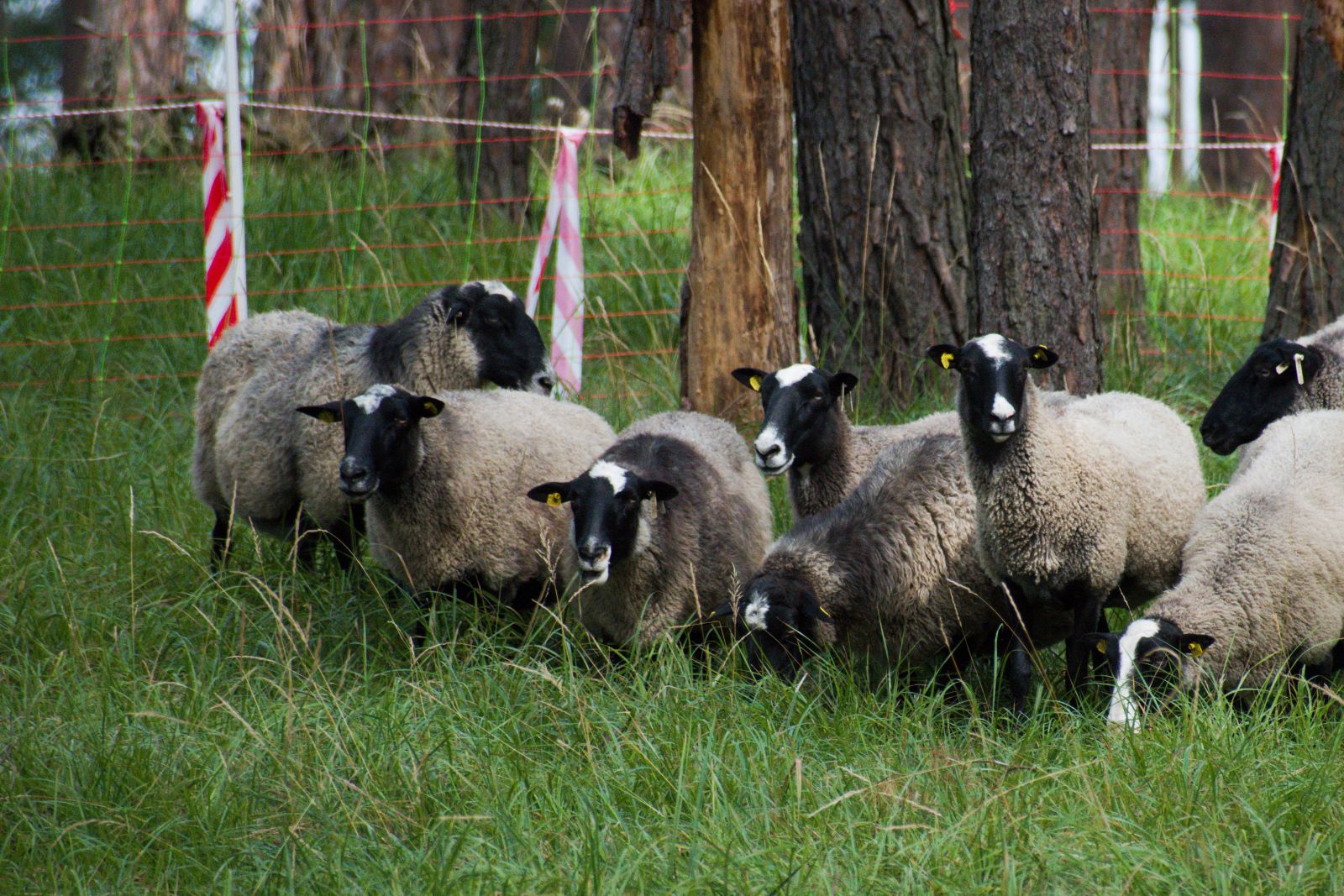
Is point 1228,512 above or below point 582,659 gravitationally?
above

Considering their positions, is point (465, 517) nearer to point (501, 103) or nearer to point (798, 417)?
point (798, 417)

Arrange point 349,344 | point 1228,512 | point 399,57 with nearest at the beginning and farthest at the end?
1. point 1228,512
2. point 349,344
3. point 399,57

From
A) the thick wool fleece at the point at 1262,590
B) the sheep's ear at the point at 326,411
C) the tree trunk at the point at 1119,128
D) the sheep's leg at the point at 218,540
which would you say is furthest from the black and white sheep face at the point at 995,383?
Answer: the tree trunk at the point at 1119,128

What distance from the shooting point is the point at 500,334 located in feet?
20.7

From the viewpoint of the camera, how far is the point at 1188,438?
5.38m

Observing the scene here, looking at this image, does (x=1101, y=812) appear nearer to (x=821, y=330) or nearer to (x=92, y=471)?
(x=821, y=330)

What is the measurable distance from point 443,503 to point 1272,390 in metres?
3.37

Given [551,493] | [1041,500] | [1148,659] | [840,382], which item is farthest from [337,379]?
[1148,659]

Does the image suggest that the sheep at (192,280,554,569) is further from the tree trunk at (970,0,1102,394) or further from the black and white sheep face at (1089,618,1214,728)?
the black and white sheep face at (1089,618,1214,728)

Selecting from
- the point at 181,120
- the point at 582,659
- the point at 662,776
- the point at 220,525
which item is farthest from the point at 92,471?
the point at 181,120

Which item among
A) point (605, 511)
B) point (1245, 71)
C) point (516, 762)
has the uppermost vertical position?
point (1245, 71)

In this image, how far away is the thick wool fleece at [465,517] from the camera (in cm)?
539

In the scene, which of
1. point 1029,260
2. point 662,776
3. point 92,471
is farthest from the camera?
point 92,471

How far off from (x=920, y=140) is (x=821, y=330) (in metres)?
1.06
